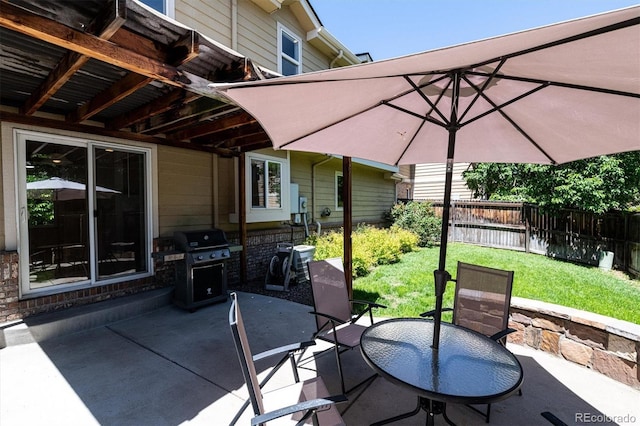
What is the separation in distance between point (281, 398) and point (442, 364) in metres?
1.09

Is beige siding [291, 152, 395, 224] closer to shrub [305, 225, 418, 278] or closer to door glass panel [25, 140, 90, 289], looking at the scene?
shrub [305, 225, 418, 278]

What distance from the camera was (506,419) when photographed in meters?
2.42

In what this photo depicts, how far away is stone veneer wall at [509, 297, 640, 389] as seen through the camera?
9.05ft

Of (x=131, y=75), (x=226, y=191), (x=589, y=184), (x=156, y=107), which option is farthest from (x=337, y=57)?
(x=589, y=184)

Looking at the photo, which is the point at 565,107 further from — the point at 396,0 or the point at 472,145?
the point at 396,0

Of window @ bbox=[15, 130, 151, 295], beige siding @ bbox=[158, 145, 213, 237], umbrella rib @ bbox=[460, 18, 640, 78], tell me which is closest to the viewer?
umbrella rib @ bbox=[460, 18, 640, 78]

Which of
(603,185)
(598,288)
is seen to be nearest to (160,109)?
(598,288)

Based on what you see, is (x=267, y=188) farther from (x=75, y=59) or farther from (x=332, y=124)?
(x=75, y=59)

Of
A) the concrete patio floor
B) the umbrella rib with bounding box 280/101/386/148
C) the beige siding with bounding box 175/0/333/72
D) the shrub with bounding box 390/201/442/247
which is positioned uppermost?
the beige siding with bounding box 175/0/333/72

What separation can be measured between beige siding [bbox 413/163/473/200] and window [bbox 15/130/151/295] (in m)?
15.9

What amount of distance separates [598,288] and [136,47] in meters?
7.98

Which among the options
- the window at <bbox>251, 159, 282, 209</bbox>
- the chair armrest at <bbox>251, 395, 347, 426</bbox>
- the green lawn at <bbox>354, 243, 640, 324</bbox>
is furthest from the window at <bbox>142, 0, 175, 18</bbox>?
the chair armrest at <bbox>251, 395, 347, 426</bbox>

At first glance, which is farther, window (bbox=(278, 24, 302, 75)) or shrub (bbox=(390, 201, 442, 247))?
shrub (bbox=(390, 201, 442, 247))

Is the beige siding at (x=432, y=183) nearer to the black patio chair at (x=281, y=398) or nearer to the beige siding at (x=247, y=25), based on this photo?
the beige siding at (x=247, y=25)
